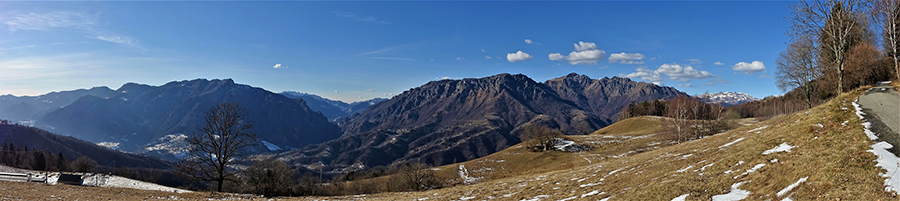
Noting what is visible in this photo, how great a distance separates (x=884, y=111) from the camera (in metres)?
18.3

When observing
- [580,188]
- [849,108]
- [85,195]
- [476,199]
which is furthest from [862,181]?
[85,195]

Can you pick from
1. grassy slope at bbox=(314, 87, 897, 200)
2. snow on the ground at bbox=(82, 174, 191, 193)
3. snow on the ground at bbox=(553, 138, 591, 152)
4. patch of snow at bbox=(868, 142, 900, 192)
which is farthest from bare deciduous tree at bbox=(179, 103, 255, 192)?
snow on the ground at bbox=(553, 138, 591, 152)

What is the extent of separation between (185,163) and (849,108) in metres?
52.2

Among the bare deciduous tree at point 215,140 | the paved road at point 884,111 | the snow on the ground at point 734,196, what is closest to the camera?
the snow on the ground at point 734,196

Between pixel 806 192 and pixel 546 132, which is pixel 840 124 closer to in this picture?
pixel 806 192

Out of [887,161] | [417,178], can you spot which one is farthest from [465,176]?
[887,161]

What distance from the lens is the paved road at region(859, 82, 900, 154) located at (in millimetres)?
15211

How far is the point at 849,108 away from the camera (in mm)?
19359

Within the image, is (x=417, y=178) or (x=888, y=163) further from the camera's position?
(x=417, y=178)

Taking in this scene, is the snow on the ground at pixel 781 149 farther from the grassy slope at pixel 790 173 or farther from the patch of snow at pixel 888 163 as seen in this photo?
the patch of snow at pixel 888 163

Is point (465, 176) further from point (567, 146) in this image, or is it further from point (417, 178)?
point (567, 146)

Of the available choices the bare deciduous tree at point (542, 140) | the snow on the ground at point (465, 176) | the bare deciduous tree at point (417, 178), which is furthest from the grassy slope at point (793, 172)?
the bare deciduous tree at point (542, 140)

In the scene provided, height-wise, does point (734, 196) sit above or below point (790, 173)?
below

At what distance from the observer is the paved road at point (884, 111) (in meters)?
15.2
